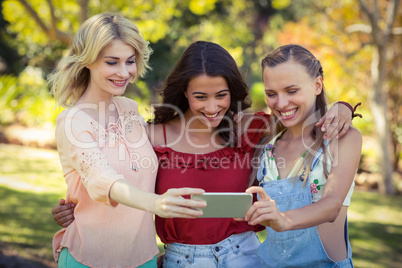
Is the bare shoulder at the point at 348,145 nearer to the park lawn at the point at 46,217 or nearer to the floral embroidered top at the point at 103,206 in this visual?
the floral embroidered top at the point at 103,206

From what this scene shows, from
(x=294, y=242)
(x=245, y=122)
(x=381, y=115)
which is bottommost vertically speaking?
(x=294, y=242)

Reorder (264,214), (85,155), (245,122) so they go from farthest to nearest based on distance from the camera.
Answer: (245,122), (85,155), (264,214)

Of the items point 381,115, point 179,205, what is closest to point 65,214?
point 179,205

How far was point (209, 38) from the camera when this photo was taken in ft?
46.9

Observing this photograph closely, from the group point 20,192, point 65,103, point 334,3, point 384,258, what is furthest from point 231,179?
point 334,3

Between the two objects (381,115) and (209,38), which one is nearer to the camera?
(381,115)

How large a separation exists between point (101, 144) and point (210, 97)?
777 millimetres

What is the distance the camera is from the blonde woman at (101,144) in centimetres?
243

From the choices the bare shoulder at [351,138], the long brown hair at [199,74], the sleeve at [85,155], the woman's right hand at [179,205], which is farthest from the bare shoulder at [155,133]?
the bare shoulder at [351,138]

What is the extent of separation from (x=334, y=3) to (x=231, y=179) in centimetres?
943

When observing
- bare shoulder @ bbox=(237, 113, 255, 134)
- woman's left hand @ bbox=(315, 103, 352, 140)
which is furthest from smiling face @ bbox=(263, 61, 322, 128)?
bare shoulder @ bbox=(237, 113, 255, 134)

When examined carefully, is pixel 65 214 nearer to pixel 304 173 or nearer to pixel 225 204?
pixel 225 204

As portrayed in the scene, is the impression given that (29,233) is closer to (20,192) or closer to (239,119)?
(20,192)

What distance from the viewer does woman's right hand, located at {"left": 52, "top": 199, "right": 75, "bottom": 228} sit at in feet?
8.72
